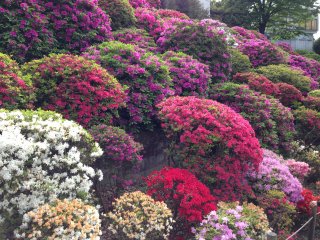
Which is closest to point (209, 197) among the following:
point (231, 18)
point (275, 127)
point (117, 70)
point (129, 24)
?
point (117, 70)

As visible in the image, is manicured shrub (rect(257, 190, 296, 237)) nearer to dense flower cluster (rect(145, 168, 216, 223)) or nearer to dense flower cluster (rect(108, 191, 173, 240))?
dense flower cluster (rect(145, 168, 216, 223))

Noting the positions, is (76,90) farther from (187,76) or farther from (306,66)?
(306,66)

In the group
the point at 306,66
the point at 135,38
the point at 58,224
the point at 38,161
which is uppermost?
the point at 135,38

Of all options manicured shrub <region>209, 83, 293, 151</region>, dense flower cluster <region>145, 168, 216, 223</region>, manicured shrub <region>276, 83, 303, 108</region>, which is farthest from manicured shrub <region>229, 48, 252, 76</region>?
dense flower cluster <region>145, 168, 216, 223</region>

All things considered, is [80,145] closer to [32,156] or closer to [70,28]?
[32,156]

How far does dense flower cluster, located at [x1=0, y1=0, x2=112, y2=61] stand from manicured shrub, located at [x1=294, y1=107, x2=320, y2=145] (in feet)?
18.7

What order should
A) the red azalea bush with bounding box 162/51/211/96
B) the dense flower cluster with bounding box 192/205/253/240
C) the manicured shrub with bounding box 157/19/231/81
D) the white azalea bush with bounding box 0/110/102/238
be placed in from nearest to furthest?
the white azalea bush with bounding box 0/110/102/238, the dense flower cluster with bounding box 192/205/253/240, the red azalea bush with bounding box 162/51/211/96, the manicured shrub with bounding box 157/19/231/81

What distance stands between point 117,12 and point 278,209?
6831mm

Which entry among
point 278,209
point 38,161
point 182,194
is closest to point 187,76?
point 278,209

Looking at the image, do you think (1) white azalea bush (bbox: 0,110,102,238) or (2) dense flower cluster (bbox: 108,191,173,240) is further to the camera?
(2) dense flower cluster (bbox: 108,191,173,240)

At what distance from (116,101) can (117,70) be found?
111 centimetres

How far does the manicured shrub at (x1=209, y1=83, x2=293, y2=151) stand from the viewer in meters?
9.28

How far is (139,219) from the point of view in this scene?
15.9 feet

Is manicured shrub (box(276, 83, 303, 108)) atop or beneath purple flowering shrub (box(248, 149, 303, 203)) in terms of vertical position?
atop
